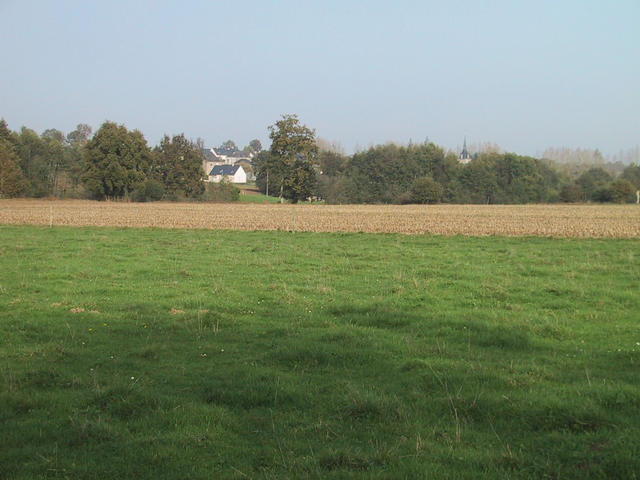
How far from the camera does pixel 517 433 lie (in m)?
5.25

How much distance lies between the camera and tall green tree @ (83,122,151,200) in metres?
75.3

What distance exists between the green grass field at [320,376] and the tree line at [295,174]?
2647 inches

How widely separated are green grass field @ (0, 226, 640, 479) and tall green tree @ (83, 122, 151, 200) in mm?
65183

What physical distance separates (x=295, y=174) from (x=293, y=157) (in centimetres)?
264

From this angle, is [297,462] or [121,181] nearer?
[297,462]

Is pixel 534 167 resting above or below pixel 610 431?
above

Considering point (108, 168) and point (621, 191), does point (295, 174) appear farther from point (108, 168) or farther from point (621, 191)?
point (621, 191)

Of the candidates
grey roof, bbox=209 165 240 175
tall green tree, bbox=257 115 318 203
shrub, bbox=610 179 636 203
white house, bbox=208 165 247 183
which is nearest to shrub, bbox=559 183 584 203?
shrub, bbox=610 179 636 203

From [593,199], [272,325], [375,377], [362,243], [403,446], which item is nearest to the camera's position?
[403,446]

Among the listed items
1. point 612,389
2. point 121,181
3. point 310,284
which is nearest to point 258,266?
point 310,284

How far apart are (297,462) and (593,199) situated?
96601mm

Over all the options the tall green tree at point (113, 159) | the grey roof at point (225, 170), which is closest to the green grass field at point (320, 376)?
the tall green tree at point (113, 159)

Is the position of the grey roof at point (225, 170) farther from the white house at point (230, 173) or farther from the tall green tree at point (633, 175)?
the tall green tree at point (633, 175)

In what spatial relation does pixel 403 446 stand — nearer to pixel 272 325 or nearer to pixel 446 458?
pixel 446 458
